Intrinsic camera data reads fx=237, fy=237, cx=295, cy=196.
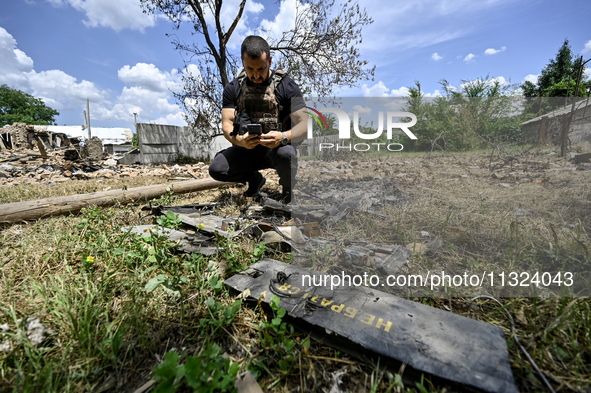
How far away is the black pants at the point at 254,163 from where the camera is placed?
10.3 feet

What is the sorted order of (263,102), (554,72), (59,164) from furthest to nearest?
1. (554,72)
2. (59,164)
3. (263,102)

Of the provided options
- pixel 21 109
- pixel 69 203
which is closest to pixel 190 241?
pixel 69 203

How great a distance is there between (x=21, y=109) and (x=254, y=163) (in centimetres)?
6306

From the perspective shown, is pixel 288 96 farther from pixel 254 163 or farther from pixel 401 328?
pixel 401 328

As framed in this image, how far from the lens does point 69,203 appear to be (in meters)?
2.68

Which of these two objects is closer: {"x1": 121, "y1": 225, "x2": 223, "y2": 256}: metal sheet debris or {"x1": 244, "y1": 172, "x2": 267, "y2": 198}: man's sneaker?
{"x1": 121, "y1": 225, "x2": 223, "y2": 256}: metal sheet debris

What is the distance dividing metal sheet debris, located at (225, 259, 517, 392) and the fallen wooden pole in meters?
2.49

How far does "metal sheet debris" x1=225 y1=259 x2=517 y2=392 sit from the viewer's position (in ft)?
2.76

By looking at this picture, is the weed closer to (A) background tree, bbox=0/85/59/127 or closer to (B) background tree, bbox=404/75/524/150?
(B) background tree, bbox=404/75/524/150

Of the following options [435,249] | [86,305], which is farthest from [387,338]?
[86,305]

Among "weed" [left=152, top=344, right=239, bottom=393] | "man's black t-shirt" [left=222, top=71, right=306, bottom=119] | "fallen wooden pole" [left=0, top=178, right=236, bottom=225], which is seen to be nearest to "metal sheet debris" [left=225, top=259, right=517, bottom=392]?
"weed" [left=152, top=344, right=239, bottom=393]

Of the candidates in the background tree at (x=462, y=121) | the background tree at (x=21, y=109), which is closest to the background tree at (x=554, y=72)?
the background tree at (x=462, y=121)

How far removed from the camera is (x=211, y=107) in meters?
7.97

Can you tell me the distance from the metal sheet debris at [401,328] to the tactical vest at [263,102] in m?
2.22
